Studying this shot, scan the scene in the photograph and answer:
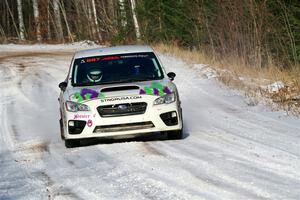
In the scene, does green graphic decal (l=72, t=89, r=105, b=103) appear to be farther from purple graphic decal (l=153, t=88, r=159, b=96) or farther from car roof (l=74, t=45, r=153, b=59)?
car roof (l=74, t=45, r=153, b=59)

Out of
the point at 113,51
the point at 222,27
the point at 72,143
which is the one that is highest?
the point at 113,51

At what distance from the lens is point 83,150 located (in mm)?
9797

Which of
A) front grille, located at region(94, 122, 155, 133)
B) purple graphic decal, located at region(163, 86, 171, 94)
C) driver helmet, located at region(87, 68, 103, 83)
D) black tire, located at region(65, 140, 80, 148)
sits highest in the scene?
driver helmet, located at region(87, 68, 103, 83)

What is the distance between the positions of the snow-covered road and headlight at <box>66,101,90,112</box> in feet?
1.94

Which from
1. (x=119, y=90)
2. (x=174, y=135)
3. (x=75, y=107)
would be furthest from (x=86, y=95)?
(x=174, y=135)

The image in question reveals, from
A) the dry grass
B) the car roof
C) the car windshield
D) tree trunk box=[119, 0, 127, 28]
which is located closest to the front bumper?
the car windshield

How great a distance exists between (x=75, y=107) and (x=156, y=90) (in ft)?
4.02

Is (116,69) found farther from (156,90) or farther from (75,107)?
(75,107)

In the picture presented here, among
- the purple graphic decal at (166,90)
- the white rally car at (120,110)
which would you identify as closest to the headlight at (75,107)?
the white rally car at (120,110)

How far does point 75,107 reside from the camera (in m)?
10.2

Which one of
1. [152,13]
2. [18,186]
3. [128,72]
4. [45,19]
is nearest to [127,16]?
[152,13]

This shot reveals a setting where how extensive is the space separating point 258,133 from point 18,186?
435 cm

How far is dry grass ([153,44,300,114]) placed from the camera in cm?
1403

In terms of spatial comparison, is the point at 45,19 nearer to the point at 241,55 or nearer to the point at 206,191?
the point at 241,55
